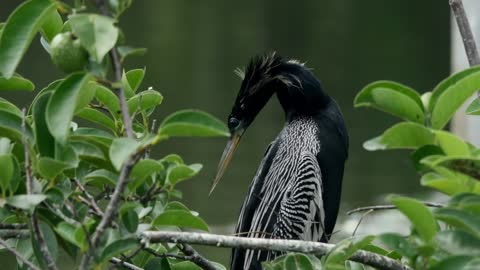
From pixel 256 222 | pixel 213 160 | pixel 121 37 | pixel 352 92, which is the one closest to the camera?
pixel 121 37

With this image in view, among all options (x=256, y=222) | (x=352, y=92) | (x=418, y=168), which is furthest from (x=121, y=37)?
(x=352, y=92)

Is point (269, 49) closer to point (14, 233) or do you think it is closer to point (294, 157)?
point (294, 157)

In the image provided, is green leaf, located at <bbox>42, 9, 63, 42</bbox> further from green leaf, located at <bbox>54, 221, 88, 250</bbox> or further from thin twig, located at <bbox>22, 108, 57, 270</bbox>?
green leaf, located at <bbox>54, 221, 88, 250</bbox>

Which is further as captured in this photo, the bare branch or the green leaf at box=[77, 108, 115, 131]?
the green leaf at box=[77, 108, 115, 131]

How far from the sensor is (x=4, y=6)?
1177 cm

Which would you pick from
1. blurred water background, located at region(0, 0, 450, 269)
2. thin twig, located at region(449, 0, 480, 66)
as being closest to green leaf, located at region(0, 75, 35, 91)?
thin twig, located at region(449, 0, 480, 66)

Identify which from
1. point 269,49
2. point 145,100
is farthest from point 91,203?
point 269,49

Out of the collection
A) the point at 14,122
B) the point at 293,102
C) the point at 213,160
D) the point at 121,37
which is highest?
the point at 121,37

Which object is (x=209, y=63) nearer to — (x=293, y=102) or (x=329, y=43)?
(x=329, y=43)

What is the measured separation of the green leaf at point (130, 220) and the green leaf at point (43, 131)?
0.44ft

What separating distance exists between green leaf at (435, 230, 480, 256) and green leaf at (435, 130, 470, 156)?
4.3 inches

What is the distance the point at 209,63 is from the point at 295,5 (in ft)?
9.64

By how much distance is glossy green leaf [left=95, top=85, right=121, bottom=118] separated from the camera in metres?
1.66

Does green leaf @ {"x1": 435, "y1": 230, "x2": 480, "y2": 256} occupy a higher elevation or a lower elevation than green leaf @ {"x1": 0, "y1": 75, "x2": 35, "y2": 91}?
higher
